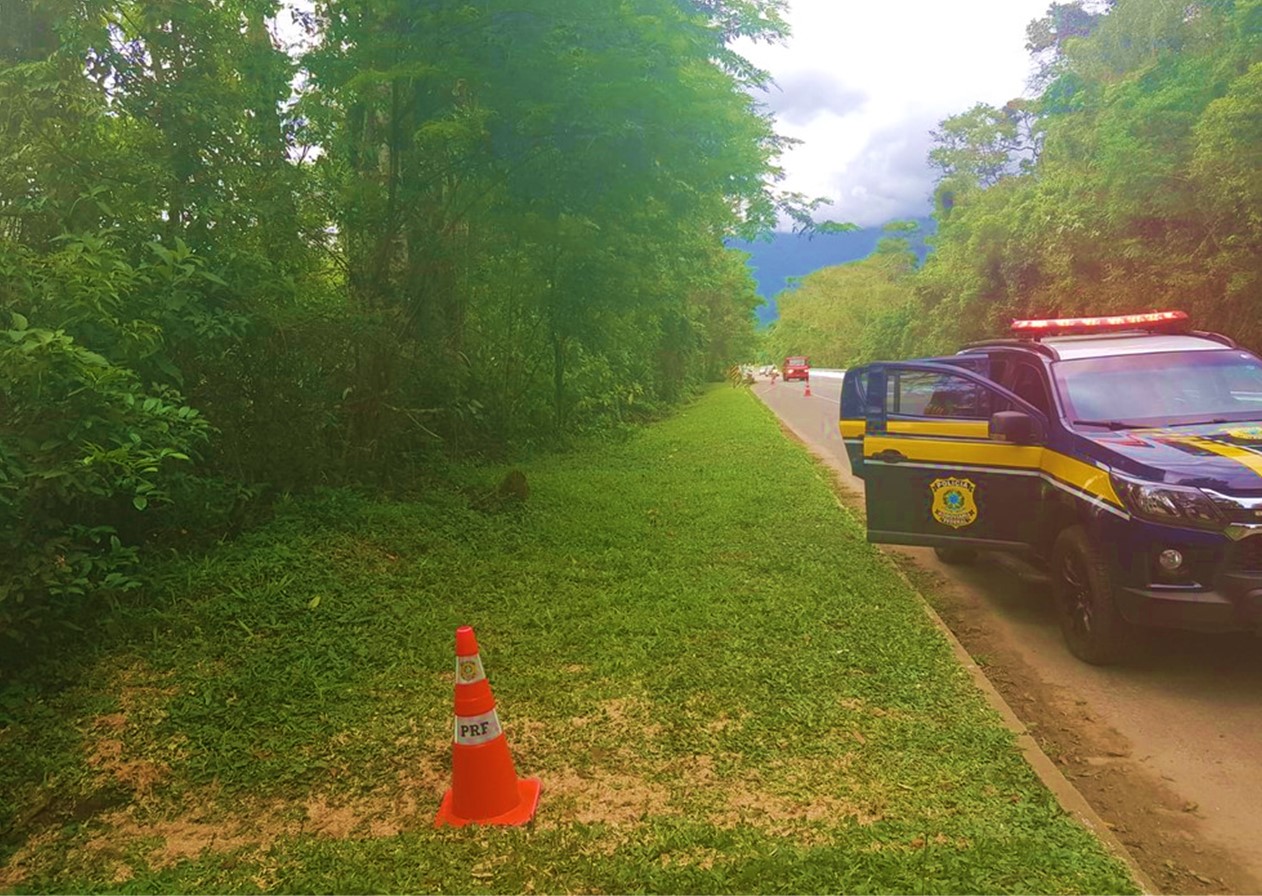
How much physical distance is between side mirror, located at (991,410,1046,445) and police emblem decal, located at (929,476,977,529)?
0.50 meters

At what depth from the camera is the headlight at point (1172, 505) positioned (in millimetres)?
3920

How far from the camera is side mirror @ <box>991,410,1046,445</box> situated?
5234 millimetres

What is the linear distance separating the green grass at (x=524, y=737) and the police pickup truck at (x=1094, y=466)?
2.81ft

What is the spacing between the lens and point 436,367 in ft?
30.1

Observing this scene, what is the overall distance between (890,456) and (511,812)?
4138 millimetres

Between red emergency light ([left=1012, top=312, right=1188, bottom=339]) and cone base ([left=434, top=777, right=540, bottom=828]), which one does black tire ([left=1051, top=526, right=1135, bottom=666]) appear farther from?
cone base ([left=434, top=777, right=540, bottom=828])

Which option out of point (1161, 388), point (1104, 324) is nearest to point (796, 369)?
point (1104, 324)

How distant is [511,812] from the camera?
311 cm

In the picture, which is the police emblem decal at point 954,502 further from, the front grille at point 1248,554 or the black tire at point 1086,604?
the front grille at point 1248,554

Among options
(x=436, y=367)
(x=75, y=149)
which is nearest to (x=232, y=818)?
(x=75, y=149)

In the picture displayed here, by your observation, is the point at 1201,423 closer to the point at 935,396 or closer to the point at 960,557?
the point at 935,396

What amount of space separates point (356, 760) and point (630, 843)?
1.42 metres

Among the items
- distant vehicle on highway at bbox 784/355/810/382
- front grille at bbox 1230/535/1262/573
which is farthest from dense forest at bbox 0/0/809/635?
distant vehicle on highway at bbox 784/355/810/382

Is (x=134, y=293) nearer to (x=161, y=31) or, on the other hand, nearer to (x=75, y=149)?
(x=75, y=149)
